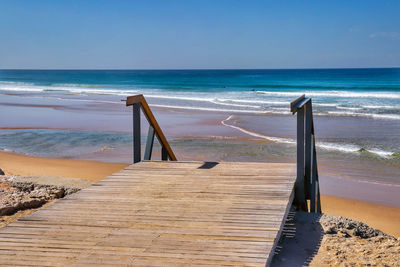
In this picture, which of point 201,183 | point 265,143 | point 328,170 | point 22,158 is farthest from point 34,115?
point 201,183

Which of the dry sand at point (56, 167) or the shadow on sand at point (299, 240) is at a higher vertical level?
the shadow on sand at point (299, 240)

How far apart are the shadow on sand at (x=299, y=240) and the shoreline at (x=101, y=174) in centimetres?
184

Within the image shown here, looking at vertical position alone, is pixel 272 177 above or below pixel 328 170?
above

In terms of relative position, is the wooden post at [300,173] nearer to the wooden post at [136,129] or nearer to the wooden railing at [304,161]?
the wooden railing at [304,161]

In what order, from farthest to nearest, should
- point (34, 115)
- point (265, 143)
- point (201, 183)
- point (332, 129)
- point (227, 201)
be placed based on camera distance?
point (34, 115), point (332, 129), point (265, 143), point (201, 183), point (227, 201)

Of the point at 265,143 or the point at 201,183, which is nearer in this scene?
the point at 201,183

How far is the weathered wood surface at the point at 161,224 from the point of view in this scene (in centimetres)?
349

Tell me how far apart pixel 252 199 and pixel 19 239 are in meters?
2.31

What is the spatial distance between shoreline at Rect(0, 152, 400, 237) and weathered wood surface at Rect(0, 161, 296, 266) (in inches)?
68.9

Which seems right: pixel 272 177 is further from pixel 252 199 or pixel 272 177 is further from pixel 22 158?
pixel 22 158

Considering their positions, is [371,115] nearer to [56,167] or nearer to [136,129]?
[56,167]

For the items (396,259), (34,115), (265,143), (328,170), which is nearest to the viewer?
(396,259)

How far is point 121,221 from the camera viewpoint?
4.28m

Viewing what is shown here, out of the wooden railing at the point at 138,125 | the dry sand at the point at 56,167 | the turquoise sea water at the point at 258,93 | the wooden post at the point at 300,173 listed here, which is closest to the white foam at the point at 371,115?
the turquoise sea water at the point at 258,93
